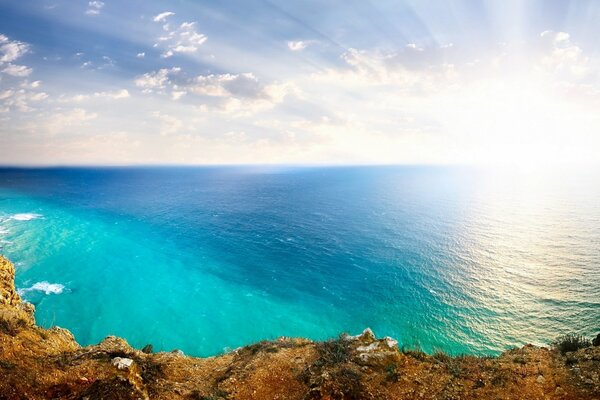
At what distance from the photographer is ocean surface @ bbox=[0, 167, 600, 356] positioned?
4891cm

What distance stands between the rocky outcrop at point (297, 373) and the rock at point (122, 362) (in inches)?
1.9

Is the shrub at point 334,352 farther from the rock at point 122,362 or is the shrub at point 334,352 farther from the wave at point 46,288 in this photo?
the wave at point 46,288

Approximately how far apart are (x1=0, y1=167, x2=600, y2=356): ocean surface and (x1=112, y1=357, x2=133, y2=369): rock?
29778mm

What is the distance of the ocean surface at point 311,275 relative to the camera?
48.9 metres

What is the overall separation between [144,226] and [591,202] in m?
184

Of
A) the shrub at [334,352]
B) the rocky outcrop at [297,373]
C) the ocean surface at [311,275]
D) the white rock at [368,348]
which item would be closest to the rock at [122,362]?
the rocky outcrop at [297,373]

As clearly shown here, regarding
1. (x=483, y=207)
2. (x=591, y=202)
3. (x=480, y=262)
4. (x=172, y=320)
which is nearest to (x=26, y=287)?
(x=172, y=320)

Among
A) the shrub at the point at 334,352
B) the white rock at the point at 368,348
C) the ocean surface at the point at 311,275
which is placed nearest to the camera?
the shrub at the point at 334,352

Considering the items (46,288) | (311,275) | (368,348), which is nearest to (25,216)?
(46,288)

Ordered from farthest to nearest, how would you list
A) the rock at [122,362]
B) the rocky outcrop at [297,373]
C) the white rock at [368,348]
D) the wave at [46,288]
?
the wave at [46,288] < the white rock at [368,348] < the rock at [122,362] < the rocky outcrop at [297,373]

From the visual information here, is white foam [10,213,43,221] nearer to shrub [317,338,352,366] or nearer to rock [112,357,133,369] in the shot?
rock [112,357,133,369]

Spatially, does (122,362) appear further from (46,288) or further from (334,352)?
(46,288)

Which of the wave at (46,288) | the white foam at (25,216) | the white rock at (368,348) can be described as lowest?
the wave at (46,288)

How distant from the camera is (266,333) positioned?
4806cm
